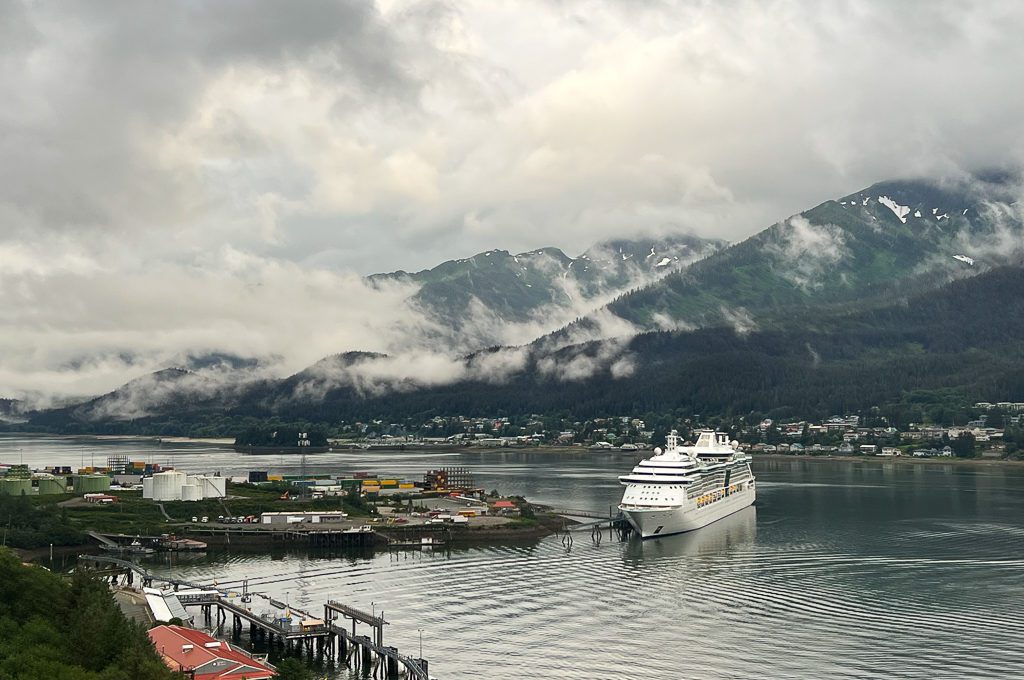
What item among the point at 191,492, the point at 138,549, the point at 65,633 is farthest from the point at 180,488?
the point at 65,633

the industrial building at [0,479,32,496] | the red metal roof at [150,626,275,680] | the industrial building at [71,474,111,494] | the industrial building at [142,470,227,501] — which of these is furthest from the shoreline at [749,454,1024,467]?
the red metal roof at [150,626,275,680]

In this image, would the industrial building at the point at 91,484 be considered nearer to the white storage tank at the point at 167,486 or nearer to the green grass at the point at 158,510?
the green grass at the point at 158,510

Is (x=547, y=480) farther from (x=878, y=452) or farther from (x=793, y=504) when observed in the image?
(x=878, y=452)

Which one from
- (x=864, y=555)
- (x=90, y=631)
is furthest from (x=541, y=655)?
(x=864, y=555)

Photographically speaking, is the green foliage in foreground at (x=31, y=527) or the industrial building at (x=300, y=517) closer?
the green foliage in foreground at (x=31, y=527)

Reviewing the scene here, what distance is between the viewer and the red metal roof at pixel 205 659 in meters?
44.4

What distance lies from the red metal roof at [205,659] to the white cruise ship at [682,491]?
46.9 metres

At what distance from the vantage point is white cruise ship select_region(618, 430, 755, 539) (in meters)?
89.4

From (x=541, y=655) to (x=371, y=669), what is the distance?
7540mm

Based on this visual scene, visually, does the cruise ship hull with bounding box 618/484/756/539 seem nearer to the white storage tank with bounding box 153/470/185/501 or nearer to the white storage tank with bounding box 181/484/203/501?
the white storage tank with bounding box 181/484/203/501

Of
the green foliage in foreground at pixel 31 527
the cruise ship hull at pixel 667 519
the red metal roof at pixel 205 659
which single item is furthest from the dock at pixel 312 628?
the cruise ship hull at pixel 667 519

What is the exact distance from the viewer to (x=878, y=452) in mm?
195750

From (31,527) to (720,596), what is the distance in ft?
169

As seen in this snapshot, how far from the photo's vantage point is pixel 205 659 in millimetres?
45094
